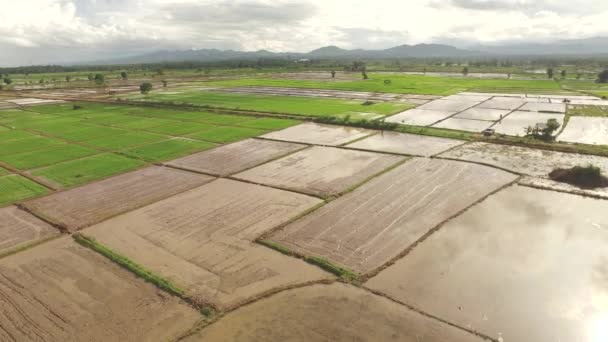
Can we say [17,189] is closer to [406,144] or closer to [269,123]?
[269,123]

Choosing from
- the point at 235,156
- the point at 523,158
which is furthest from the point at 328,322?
the point at 523,158

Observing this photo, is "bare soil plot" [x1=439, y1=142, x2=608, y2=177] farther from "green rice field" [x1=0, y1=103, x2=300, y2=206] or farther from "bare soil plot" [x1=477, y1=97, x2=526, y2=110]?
"bare soil plot" [x1=477, y1=97, x2=526, y2=110]

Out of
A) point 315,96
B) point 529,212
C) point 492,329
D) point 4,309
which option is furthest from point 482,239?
point 315,96

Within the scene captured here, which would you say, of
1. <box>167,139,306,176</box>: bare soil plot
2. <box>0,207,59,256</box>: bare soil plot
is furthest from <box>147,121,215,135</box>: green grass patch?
<box>0,207,59,256</box>: bare soil plot

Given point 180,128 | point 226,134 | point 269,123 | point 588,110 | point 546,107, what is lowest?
point 226,134

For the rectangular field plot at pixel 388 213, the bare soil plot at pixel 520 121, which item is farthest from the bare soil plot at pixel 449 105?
the rectangular field plot at pixel 388 213

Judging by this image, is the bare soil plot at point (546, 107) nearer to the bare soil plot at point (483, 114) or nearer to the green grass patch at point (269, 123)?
the bare soil plot at point (483, 114)
